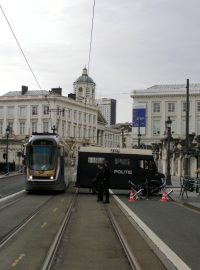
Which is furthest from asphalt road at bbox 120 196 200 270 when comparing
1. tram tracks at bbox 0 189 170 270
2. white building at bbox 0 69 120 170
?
white building at bbox 0 69 120 170

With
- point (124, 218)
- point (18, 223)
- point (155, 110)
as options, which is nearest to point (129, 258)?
Answer: point (18, 223)

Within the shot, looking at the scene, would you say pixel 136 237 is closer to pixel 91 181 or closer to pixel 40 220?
pixel 40 220

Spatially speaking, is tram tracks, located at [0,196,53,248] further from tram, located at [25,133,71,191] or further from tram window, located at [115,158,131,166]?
tram window, located at [115,158,131,166]

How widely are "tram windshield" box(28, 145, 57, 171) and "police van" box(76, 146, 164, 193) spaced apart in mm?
2713

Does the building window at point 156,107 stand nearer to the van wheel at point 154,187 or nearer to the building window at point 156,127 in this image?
the building window at point 156,127

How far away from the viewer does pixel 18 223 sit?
16219mm

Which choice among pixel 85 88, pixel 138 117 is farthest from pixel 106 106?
pixel 138 117

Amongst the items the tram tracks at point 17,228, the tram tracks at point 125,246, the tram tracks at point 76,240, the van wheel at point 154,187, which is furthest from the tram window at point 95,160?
the tram tracks at point 125,246

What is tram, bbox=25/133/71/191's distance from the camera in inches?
1219

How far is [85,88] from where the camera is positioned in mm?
159625

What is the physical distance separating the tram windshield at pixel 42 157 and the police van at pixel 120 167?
107 inches

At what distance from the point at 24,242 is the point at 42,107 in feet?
456

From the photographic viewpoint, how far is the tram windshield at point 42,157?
31.1 metres

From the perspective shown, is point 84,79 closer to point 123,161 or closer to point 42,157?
point 123,161
